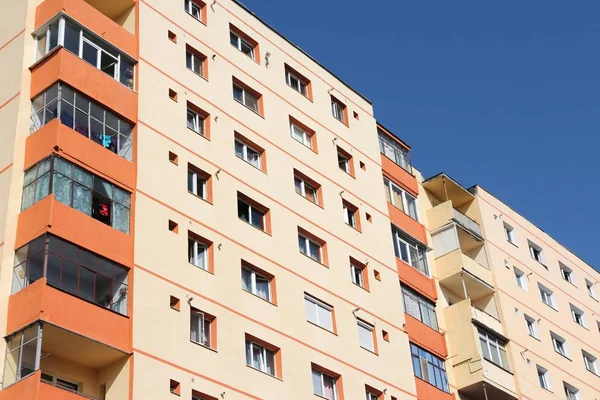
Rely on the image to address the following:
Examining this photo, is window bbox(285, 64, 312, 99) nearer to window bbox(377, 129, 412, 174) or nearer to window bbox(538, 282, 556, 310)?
window bbox(377, 129, 412, 174)

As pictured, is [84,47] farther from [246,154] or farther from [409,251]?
[409,251]

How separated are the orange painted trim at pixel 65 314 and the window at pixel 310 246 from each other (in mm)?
11350

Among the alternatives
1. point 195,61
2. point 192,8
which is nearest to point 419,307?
point 195,61

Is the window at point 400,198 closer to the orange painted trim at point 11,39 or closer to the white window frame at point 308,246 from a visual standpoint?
the white window frame at point 308,246

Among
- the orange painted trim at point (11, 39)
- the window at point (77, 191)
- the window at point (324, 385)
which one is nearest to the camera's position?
the window at point (77, 191)

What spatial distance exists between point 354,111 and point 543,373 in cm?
1560

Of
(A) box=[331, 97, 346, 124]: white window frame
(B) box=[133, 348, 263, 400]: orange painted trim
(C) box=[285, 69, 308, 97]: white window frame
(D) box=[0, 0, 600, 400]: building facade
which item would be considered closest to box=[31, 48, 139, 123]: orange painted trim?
(D) box=[0, 0, 600, 400]: building facade

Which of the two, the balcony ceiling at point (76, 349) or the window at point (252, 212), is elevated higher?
the window at point (252, 212)

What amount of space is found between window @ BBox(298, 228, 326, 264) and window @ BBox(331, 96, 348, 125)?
8132mm

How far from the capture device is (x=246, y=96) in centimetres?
4228

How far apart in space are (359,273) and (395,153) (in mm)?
9596

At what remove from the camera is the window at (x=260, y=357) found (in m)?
34.9

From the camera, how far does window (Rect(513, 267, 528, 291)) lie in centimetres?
5262

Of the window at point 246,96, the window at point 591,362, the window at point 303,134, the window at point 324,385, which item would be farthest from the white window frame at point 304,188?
the window at point 591,362
